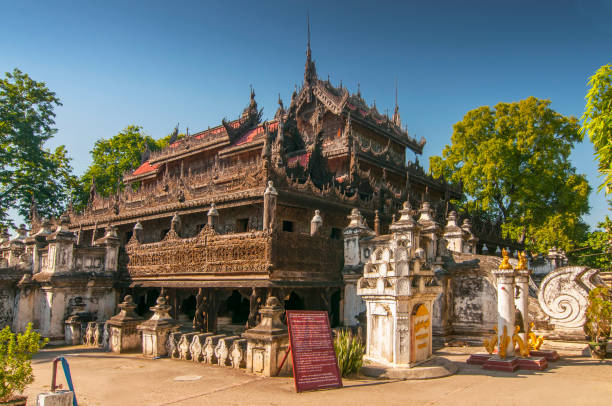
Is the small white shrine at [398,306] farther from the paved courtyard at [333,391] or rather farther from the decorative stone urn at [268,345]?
the decorative stone urn at [268,345]

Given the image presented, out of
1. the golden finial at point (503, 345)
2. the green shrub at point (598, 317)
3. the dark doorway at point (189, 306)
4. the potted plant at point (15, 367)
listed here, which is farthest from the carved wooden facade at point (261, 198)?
the green shrub at point (598, 317)

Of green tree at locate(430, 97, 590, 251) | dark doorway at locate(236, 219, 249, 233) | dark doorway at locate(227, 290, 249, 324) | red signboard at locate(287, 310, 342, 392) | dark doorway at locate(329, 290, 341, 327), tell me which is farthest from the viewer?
green tree at locate(430, 97, 590, 251)

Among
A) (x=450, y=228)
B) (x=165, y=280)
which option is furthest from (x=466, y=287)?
(x=165, y=280)

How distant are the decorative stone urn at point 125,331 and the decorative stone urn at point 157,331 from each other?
0.72m

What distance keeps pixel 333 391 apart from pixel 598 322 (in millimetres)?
6831

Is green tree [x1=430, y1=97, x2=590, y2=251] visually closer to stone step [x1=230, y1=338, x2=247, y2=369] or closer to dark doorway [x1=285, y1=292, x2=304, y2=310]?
dark doorway [x1=285, y1=292, x2=304, y2=310]

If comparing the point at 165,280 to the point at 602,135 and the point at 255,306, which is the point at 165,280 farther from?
the point at 602,135

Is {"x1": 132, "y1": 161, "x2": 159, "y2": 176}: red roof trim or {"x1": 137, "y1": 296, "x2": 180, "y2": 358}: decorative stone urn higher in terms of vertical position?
{"x1": 132, "y1": 161, "x2": 159, "y2": 176}: red roof trim

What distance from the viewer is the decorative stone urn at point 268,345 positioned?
898 cm

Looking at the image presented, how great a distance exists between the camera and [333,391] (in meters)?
7.59

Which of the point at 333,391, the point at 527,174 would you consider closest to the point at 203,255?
the point at 333,391

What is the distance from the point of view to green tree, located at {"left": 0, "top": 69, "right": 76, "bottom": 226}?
31.8 m

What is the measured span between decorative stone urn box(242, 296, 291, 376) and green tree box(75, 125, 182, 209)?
3216cm

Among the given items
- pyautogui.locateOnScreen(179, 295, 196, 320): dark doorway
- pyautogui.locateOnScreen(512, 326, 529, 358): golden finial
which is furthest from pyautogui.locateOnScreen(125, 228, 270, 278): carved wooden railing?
pyautogui.locateOnScreen(512, 326, 529, 358): golden finial
